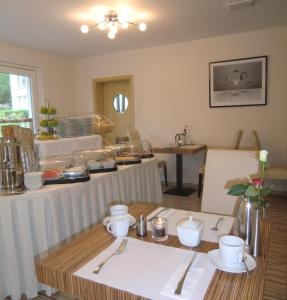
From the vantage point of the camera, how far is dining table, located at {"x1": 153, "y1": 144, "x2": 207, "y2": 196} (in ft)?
12.7

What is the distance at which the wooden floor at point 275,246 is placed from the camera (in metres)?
1.81

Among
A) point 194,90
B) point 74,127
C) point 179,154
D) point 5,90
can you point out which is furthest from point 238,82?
point 5,90

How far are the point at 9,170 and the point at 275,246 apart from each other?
226 cm

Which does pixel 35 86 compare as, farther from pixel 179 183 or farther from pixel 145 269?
pixel 145 269

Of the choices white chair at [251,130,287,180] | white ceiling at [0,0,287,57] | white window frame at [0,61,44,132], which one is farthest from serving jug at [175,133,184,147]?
white window frame at [0,61,44,132]

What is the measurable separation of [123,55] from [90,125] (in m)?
1.95

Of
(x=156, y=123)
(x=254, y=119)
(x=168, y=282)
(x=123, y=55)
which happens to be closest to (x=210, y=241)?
(x=168, y=282)

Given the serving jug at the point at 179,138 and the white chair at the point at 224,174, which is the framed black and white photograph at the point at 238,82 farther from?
the white chair at the point at 224,174

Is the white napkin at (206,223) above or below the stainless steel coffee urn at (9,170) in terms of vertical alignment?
below

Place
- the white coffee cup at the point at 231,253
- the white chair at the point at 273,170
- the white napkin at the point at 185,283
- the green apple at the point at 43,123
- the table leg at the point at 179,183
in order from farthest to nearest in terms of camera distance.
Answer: the table leg at the point at 179,183
the white chair at the point at 273,170
the green apple at the point at 43,123
the white coffee cup at the point at 231,253
the white napkin at the point at 185,283

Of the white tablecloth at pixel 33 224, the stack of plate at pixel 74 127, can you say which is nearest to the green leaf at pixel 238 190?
the white tablecloth at pixel 33 224

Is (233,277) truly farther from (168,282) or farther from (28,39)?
(28,39)

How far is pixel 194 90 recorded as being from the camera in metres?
4.35

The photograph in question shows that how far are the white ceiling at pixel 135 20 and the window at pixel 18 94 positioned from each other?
1.55ft
